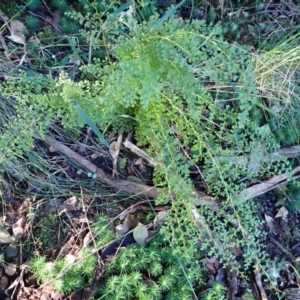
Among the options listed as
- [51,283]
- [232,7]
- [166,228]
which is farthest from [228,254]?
[232,7]

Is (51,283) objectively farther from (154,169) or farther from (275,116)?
(275,116)

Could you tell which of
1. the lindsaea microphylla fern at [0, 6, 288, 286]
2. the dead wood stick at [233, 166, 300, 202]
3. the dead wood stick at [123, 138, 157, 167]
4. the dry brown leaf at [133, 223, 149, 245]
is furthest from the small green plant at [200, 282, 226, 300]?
the dead wood stick at [123, 138, 157, 167]

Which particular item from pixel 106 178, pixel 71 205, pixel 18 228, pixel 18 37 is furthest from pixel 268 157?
pixel 18 37

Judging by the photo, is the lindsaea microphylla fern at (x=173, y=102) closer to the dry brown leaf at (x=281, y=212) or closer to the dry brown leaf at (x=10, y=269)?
the dry brown leaf at (x=281, y=212)

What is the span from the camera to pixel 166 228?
201 cm

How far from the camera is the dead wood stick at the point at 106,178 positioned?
225 cm

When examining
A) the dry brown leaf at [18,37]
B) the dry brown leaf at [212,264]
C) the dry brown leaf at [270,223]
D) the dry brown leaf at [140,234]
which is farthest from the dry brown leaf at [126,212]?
the dry brown leaf at [18,37]

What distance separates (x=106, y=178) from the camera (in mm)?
2268

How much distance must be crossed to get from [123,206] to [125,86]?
0.70 m

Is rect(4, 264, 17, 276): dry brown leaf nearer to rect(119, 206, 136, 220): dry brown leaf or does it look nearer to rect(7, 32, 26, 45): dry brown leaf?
rect(119, 206, 136, 220): dry brown leaf

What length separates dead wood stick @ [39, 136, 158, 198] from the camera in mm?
2252

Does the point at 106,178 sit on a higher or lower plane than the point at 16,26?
Answer: lower

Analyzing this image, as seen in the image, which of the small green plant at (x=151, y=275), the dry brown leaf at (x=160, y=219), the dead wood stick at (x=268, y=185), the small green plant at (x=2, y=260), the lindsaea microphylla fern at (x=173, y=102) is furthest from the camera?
the dead wood stick at (x=268, y=185)

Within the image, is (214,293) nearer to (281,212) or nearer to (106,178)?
(281,212)
